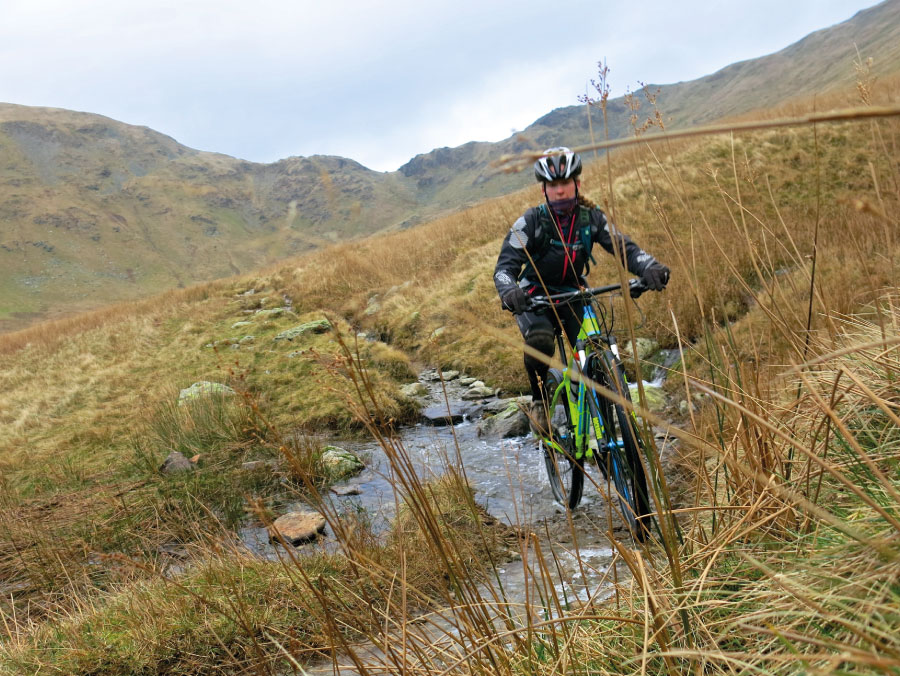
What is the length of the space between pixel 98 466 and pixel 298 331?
20.3 ft

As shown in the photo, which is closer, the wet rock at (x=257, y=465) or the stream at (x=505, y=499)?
the stream at (x=505, y=499)

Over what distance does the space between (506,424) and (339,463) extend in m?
2.16

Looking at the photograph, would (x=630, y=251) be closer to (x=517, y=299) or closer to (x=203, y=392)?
(x=517, y=299)

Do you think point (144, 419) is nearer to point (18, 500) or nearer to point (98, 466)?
point (98, 466)

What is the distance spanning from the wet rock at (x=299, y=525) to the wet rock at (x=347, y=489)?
0.54 meters

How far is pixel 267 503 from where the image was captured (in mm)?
5227

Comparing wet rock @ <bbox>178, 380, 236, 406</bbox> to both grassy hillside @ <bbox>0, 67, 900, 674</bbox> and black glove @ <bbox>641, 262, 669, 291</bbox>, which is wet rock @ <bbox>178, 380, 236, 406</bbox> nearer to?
grassy hillside @ <bbox>0, 67, 900, 674</bbox>

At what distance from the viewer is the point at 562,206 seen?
411 cm

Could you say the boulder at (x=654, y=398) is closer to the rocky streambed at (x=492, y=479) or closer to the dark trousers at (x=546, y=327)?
the rocky streambed at (x=492, y=479)

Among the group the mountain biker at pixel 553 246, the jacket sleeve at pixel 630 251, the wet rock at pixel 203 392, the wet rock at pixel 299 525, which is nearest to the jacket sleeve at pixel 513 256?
the mountain biker at pixel 553 246

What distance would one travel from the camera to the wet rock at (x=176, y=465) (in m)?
5.57

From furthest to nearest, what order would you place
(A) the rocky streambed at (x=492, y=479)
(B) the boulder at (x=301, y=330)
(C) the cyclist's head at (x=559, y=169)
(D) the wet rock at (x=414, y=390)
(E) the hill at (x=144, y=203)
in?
(E) the hill at (x=144, y=203) → (B) the boulder at (x=301, y=330) → (D) the wet rock at (x=414, y=390) → (C) the cyclist's head at (x=559, y=169) → (A) the rocky streambed at (x=492, y=479)

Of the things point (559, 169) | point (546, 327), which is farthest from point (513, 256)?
point (559, 169)

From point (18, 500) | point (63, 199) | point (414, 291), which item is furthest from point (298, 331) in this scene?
point (63, 199)
